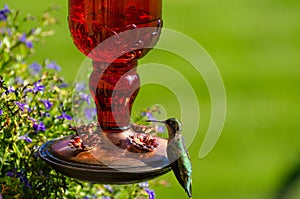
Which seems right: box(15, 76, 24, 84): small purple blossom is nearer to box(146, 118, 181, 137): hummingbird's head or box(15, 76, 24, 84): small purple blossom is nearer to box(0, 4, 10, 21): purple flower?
box(0, 4, 10, 21): purple flower

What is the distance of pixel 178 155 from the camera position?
2398 millimetres

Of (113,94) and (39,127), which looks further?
(39,127)

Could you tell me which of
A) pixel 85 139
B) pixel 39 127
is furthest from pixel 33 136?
pixel 85 139

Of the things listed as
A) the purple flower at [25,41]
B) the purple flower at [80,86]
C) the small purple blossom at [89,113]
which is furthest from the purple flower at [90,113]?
the purple flower at [25,41]

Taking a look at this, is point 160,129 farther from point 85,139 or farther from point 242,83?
point 242,83

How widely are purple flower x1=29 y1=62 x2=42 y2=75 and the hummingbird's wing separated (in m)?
1.18

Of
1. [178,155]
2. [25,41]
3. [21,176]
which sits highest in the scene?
[25,41]

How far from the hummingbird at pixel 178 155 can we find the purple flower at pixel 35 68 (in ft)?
3.77

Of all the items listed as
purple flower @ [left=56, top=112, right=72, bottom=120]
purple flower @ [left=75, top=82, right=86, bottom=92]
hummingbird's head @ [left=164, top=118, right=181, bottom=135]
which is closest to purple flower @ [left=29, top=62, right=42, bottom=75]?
purple flower @ [left=75, top=82, right=86, bottom=92]

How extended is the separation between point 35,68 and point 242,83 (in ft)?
11.4

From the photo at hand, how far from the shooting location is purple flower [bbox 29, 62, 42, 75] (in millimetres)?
3417

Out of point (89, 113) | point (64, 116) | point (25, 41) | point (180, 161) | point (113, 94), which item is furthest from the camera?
point (25, 41)

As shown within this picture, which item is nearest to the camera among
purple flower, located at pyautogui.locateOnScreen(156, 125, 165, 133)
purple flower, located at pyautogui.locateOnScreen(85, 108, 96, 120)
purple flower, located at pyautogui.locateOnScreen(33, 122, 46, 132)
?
purple flower, located at pyautogui.locateOnScreen(33, 122, 46, 132)

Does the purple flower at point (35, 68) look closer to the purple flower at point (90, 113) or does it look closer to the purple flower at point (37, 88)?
the purple flower at point (90, 113)
